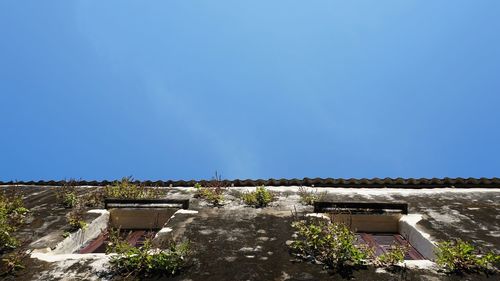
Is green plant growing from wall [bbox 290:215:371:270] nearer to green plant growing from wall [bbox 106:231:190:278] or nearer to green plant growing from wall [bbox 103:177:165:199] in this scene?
green plant growing from wall [bbox 106:231:190:278]

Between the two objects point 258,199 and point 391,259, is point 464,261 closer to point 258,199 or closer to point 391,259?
point 391,259

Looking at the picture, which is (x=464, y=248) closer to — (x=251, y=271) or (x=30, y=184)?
(x=251, y=271)

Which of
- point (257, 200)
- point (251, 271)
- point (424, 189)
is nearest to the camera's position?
point (251, 271)

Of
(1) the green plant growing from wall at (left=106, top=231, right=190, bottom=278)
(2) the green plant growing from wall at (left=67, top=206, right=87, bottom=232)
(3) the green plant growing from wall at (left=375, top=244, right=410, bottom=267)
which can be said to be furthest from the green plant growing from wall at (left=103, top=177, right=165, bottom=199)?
(3) the green plant growing from wall at (left=375, top=244, right=410, bottom=267)

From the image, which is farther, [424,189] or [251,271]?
[424,189]

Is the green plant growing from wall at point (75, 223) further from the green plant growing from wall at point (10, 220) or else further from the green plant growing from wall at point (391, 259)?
the green plant growing from wall at point (391, 259)

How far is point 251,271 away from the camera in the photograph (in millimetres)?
4781

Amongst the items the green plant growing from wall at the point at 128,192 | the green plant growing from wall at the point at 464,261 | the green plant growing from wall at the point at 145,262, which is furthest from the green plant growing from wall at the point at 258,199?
the green plant growing from wall at the point at 464,261

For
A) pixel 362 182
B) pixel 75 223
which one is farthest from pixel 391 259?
pixel 75 223

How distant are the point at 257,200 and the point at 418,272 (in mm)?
3753

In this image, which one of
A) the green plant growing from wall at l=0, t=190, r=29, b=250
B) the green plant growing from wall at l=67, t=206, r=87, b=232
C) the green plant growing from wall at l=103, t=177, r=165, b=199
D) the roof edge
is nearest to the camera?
the green plant growing from wall at l=0, t=190, r=29, b=250

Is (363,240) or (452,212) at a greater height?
(452,212)

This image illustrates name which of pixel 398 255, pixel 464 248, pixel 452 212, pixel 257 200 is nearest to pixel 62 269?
pixel 257 200

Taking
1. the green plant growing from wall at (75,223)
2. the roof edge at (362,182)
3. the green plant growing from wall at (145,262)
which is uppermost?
the roof edge at (362,182)
